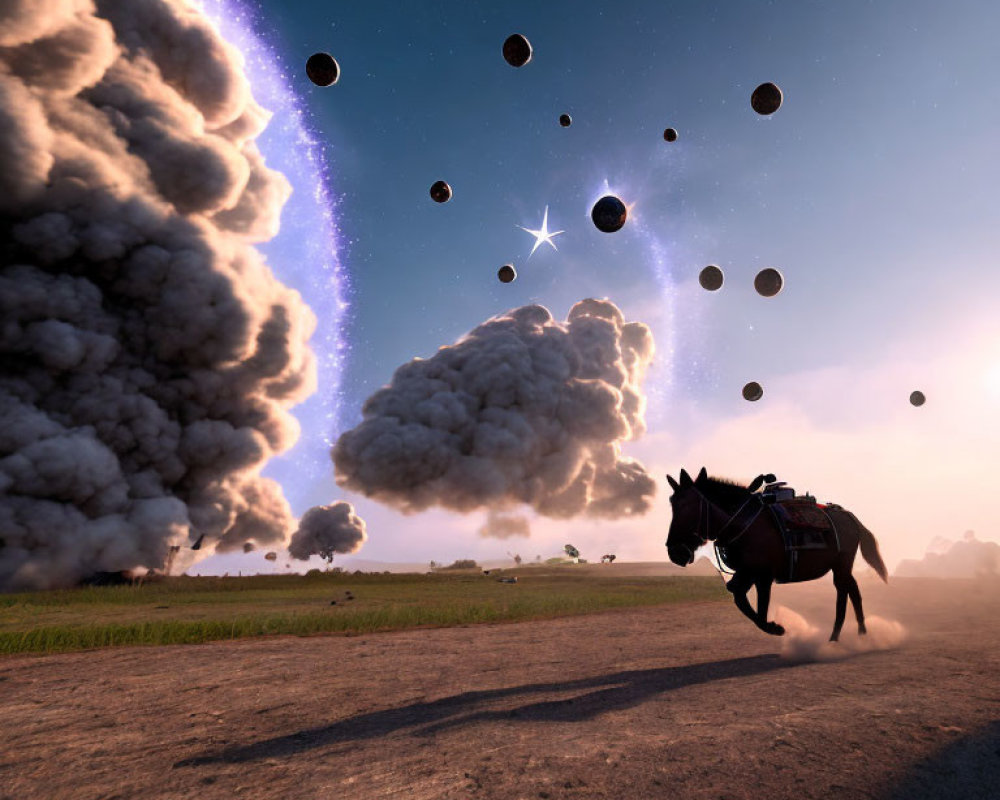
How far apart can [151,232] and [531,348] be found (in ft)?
133

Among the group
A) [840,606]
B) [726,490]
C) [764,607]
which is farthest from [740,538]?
[840,606]

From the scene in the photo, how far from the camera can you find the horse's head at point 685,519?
789cm

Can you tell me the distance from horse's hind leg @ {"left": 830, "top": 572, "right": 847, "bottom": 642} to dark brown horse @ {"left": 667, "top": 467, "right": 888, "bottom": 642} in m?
0.02

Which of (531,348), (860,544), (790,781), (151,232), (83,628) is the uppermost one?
(531,348)

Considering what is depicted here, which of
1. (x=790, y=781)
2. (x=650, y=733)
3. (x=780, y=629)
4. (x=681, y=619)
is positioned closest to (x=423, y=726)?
(x=650, y=733)

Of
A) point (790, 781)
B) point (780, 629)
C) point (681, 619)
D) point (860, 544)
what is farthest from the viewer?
point (681, 619)

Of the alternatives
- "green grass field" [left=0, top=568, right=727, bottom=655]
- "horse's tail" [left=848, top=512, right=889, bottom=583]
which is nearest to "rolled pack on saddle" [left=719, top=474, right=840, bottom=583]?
"horse's tail" [left=848, top=512, right=889, bottom=583]

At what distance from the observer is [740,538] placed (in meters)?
7.77

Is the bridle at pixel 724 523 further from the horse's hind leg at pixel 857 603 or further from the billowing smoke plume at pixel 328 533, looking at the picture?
the billowing smoke plume at pixel 328 533

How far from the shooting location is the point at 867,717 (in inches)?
176

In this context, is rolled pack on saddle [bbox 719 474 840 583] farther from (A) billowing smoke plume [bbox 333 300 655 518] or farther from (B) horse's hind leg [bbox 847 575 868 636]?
(A) billowing smoke plume [bbox 333 300 655 518]

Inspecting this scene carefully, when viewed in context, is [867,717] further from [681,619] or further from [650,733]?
[681,619]

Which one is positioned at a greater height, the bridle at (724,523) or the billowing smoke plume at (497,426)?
the billowing smoke plume at (497,426)

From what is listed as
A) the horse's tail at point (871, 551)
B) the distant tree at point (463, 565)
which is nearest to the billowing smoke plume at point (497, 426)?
the distant tree at point (463, 565)
